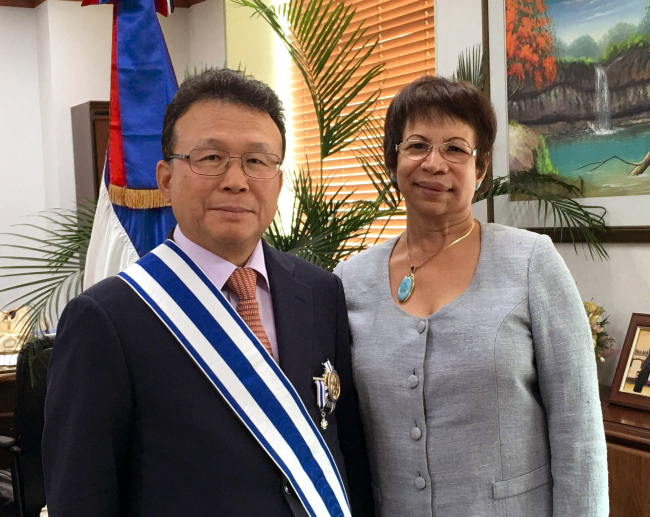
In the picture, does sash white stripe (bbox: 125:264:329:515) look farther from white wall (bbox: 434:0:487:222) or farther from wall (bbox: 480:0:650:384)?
white wall (bbox: 434:0:487:222)

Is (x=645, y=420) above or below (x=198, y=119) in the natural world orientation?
below

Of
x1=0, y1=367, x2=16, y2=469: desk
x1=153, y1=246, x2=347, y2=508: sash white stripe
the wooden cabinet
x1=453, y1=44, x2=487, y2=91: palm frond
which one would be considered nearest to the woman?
x1=153, y1=246, x2=347, y2=508: sash white stripe

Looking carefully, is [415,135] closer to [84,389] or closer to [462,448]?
[462,448]

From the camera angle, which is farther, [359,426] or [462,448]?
[359,426]

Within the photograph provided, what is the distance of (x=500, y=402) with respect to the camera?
1317 mm

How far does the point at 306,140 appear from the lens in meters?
4.45

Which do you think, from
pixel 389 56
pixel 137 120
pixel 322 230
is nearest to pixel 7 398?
pixel 322 230

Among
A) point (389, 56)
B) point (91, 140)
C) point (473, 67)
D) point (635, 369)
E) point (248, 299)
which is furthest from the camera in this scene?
point (91, 140)

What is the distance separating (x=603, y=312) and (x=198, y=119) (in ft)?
5.33

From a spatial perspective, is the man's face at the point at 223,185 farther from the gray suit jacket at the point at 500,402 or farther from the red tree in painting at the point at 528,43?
the red tree in painting at the point at 528,43

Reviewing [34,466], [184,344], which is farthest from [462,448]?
[34,466]

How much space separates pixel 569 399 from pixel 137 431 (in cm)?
74

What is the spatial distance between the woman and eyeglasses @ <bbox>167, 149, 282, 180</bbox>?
357mm

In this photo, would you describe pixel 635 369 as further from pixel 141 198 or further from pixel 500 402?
pixel 141 198
